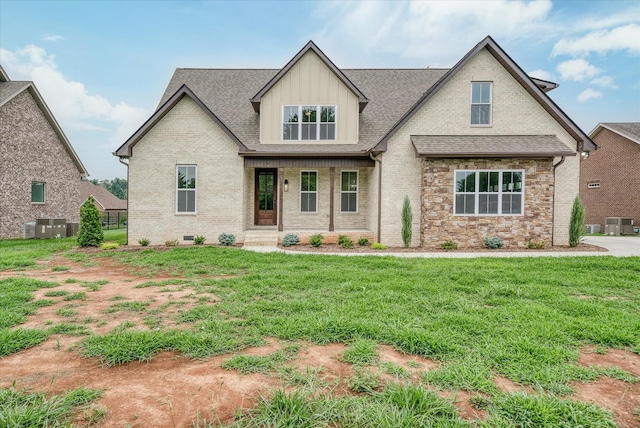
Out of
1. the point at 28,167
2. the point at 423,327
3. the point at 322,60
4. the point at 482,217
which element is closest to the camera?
the point at 423,327

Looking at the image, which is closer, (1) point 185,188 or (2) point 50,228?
(1) point 185,188

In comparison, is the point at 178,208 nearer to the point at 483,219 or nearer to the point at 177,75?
the point at 177,75

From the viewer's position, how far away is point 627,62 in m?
25.5

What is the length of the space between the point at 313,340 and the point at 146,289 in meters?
4.09

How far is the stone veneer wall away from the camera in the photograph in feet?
38.3

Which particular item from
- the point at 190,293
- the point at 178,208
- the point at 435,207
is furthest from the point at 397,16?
the point at 190,293

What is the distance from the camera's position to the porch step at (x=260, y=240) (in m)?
12.3

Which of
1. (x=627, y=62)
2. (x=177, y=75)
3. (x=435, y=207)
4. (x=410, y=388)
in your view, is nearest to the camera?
(x=410, y=388)

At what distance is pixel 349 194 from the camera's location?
48.2ft

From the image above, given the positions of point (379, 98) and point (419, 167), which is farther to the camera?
point (379, 98)

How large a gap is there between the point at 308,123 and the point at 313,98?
1.08 m

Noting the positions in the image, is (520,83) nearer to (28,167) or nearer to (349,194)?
(349,194)

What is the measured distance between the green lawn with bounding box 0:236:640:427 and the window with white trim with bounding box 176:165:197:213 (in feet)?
18.0

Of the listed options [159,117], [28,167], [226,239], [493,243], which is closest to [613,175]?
[493,243]
